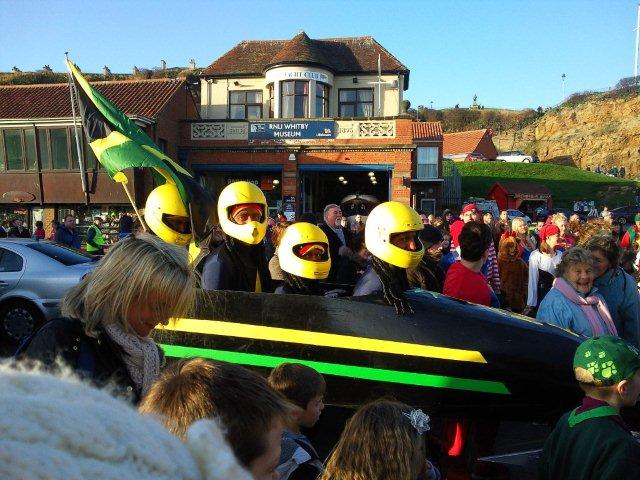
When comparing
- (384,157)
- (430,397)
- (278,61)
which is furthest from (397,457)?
(278,61)

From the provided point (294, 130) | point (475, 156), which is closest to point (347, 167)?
point (294, 130)

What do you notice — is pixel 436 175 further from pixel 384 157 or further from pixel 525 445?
pixel 525 445

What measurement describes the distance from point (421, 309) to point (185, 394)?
2396mm

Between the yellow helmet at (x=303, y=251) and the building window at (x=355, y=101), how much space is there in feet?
80.4

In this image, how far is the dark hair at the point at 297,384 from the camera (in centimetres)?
271

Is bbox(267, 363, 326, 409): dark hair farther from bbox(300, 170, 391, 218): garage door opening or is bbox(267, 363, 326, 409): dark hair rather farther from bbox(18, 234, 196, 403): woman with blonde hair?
bbox(300, 170, 391, 218): garage door opening

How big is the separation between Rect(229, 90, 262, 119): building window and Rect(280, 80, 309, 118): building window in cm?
176

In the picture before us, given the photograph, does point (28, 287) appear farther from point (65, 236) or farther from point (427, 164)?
point (427, 164)

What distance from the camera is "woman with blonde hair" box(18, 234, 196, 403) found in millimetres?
1878

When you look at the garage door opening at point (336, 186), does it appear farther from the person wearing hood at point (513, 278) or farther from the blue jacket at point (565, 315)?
the blue jacket at point (565, 315)

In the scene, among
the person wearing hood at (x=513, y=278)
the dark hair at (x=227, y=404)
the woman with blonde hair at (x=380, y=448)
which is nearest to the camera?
the dark hair at (x=227, y=404)

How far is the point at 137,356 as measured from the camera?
2016 millimetres

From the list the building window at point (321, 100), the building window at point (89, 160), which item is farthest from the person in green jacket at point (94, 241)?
the building window at point (321, 100)

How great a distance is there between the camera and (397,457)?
6.61 feet
